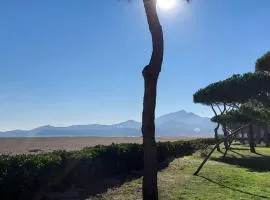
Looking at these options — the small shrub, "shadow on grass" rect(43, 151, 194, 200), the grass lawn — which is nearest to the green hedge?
"shadow on grass" rect(43, 151, 194, 200)

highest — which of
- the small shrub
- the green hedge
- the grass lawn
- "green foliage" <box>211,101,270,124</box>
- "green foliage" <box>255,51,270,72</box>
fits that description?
"green foliage" <box>255,51,270,72</box>

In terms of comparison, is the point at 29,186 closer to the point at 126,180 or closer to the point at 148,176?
the point at 148,176

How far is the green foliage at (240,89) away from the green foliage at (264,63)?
4.63 m

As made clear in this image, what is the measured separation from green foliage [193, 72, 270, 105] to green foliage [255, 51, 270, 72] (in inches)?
182

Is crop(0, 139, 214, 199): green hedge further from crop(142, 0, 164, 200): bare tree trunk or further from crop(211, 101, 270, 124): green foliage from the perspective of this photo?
crop(211, 101, 270, 124): green foliage

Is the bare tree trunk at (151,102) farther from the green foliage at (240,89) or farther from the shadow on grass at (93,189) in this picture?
the green foliage at (240,89)

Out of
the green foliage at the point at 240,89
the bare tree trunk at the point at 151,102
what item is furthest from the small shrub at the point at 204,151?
the bare tree trunk at the point at 151,102

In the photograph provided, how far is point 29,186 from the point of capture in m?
14.7

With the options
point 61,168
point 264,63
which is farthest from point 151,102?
point 264,63

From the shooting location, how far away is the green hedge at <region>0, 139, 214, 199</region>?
46.5ft

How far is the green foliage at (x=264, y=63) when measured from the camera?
162ft

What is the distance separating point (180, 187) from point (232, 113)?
100 ft

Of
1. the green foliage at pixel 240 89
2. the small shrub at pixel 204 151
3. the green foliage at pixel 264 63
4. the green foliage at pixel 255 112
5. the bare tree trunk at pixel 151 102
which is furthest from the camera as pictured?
the green foliage at pixel 264 63

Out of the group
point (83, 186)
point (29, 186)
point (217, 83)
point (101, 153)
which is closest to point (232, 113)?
point (217, 83)
